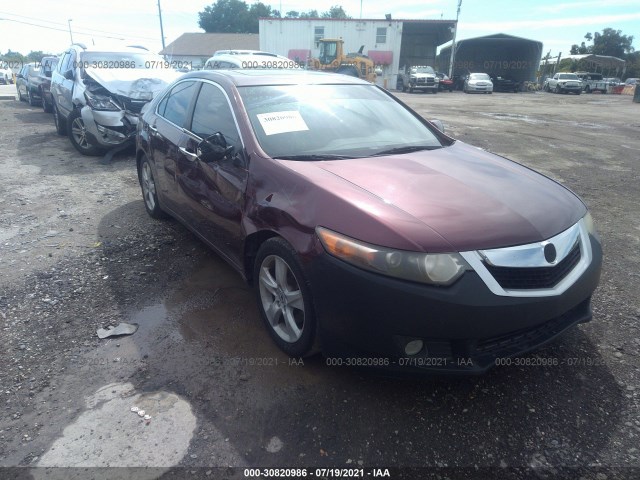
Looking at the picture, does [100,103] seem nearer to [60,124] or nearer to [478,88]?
[60,124]

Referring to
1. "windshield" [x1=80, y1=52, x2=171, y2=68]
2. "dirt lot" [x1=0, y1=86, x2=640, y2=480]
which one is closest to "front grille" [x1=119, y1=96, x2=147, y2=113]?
"windshield" [x1=80, y1=52, x2=171, y2=68]

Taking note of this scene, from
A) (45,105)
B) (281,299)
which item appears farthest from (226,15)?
(281,299)

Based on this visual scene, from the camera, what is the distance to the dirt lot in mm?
2127

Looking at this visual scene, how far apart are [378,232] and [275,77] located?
207cm

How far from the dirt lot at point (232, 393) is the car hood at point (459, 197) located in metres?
0.83

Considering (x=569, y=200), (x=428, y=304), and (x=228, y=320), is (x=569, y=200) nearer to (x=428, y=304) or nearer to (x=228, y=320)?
(x=428, y=304)

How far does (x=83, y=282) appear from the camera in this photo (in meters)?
3.77

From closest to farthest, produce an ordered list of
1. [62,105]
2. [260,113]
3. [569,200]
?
[569,200], [260,113], [62,105]

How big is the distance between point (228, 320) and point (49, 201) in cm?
395

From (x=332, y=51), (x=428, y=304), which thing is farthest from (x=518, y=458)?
(x=332, y=51)

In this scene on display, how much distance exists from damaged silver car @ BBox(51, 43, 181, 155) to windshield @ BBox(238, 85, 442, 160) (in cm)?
557

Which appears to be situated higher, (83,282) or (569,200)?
(569,200)

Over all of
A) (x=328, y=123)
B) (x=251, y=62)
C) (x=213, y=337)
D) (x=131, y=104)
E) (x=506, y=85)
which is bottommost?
(x=506, y=85)

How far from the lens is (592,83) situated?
38.8 m
